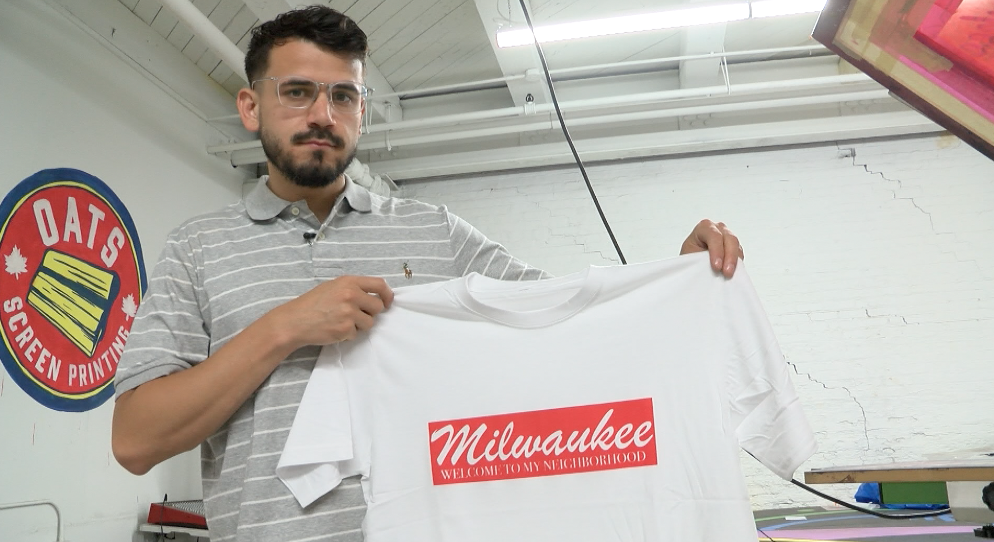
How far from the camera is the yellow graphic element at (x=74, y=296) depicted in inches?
127

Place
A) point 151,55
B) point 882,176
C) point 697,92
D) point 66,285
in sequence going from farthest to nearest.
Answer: point 882,176, point 697,92, point 151,55, point 66,285

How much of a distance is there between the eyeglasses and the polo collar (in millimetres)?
161

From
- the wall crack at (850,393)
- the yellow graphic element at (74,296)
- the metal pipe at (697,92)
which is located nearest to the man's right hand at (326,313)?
the yellow graphic element at (74,296)

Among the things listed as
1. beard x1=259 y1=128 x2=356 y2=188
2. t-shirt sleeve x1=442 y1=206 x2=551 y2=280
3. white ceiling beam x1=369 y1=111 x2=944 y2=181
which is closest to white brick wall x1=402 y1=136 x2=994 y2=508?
white ceiling beam x1=369 y1=111 x2=944 y2=181

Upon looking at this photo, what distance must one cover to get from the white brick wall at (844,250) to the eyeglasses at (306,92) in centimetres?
411

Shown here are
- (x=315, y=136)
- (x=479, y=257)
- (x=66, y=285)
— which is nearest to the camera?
(x=315, y=136)

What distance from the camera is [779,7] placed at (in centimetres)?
376

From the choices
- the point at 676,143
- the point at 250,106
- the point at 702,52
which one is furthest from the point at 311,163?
the point at 676,143

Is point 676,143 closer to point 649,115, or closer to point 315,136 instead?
point 649,115

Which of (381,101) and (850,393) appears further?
(381,101)

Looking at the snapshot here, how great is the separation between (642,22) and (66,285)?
3.24 metres

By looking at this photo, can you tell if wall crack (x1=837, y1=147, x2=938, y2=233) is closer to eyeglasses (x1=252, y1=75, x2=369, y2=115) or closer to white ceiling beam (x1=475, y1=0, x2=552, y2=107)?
white ceiling beam (x1=475, y1=0, x2=552, y2=107)

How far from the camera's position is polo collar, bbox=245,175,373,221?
136 centimetres

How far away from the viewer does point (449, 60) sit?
4.96 m
